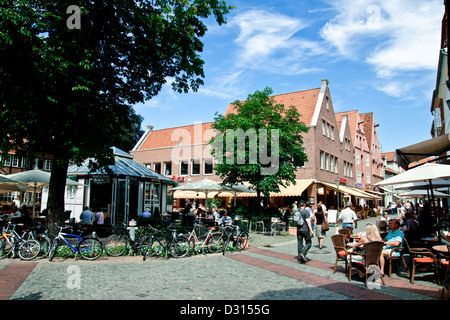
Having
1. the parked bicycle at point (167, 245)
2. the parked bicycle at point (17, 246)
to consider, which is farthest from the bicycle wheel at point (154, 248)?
the parked bicycle at point (17, 246)

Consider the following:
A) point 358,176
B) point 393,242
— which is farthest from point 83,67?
point 358,176

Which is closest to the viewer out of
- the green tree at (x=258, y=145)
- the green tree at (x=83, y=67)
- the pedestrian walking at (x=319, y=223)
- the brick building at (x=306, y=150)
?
the green tree at (x=83, y=67)

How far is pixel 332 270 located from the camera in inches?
339

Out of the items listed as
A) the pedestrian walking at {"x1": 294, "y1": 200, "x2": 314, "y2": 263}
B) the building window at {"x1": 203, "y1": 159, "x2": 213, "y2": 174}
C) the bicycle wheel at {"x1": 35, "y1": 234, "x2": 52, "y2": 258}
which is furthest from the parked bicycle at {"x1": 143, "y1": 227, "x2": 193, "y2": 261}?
the building window at {"x1": 203, "y1": 159, "x2": 213, "y2": 174}

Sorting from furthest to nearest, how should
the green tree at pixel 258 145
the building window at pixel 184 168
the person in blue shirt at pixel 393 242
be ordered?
the building window at pixel 184 168, the green tree at pixel 258 145, the person in blue shirt at pixel 393 242

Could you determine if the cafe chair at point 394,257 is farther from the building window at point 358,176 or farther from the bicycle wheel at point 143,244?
the building window at point 358,176

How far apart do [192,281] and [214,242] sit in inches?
178

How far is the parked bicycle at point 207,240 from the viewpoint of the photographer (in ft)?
36.8

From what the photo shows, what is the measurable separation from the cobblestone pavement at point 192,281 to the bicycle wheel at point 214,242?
1.20m

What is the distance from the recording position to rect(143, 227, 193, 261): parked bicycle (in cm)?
1025

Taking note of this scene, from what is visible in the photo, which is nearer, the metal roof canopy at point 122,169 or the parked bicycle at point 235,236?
the parked bicycle at point 235,236

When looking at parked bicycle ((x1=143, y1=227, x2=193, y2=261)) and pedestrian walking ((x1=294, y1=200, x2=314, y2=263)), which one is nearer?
pedestrian walking ((x1=294, y1=200, x2=314, y2=263))

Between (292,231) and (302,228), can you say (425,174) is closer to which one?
(302,228)

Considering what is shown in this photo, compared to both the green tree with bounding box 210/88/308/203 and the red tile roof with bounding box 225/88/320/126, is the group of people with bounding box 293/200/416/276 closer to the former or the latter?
the green tree with bounding box 210/88/308/203
